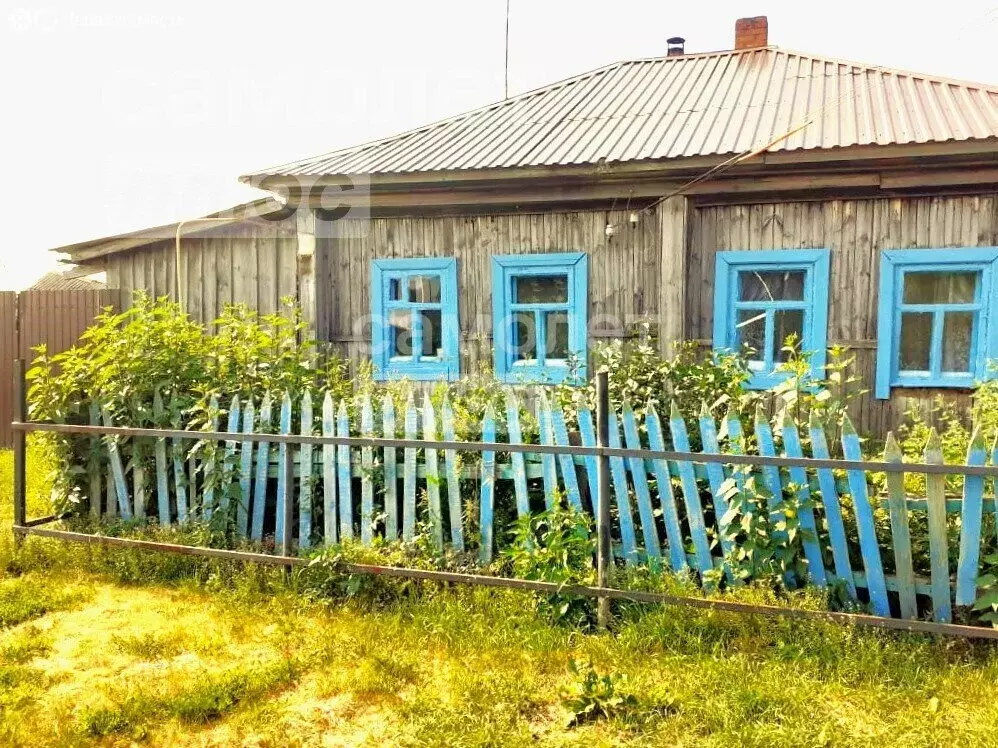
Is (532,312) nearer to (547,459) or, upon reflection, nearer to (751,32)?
(547,459)

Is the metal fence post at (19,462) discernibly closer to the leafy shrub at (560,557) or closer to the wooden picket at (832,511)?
the leafy shrub at (560,557)

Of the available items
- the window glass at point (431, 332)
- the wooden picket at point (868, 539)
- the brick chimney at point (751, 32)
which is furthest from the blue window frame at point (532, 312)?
the brick chimney at point (751, 32)

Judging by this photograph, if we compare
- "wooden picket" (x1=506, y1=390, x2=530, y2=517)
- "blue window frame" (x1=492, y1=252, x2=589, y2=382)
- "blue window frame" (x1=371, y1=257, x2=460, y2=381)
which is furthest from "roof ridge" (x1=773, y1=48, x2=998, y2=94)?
"wooden picket" (x1=506, y1=390, x2=530, y2=517)

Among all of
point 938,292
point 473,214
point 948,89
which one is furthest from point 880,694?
point 948,89

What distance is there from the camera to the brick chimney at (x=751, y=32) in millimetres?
10828

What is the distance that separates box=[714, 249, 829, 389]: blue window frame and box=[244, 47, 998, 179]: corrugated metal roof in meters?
1.14

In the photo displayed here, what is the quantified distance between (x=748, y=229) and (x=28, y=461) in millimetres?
7979

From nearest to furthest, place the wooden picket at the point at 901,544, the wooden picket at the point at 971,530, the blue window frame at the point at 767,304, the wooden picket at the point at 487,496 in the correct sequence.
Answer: the wooden picket at the point at 971,530 → the wooden picket at the point at 901,544 → the wooden picket at the point at 487,496 → the blue window frame at the point at 767,304

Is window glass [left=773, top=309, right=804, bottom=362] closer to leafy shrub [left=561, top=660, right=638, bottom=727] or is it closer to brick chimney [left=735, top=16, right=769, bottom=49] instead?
leafy shrub [left=561, top=660, right=638, bottom=727]

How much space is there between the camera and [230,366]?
17.4 ft

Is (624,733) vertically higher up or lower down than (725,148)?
lower down

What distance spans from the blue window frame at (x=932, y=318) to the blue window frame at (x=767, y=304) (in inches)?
23.3

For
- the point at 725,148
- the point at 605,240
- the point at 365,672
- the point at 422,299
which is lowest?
the point at 365,672

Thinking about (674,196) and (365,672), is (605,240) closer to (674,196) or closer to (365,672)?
(674,196)
